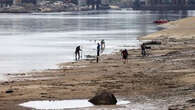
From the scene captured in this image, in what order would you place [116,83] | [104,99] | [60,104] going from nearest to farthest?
[104,99] < [60,104] < [116,83]

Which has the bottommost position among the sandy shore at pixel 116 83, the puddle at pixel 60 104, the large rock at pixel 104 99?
the sandy shore at pixel 116 83

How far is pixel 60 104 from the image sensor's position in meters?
27.3

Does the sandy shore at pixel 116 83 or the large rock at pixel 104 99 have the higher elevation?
the large rock at pixel 104 99

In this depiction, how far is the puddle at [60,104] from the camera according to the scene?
87.4 ft

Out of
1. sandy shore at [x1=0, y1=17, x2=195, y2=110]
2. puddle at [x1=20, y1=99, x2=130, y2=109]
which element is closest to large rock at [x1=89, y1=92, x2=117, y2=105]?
puddle at [x1=20, y1=99, x2=130, y2=109]

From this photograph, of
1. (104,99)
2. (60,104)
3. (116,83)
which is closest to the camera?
(104,99)

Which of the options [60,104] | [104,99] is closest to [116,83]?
[60,104]

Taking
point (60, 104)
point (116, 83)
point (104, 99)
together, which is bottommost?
point (116, 83)

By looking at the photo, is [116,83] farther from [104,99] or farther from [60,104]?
[104,99]

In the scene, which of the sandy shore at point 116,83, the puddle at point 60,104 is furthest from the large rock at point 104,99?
the sandy shore at point 116,83

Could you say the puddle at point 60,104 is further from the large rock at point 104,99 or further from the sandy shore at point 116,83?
the sandy shore at point 116,83

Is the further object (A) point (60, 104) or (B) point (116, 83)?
(B) point (116, 83)

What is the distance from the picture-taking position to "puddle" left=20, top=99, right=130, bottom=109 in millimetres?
26625

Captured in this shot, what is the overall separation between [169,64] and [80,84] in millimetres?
11434
